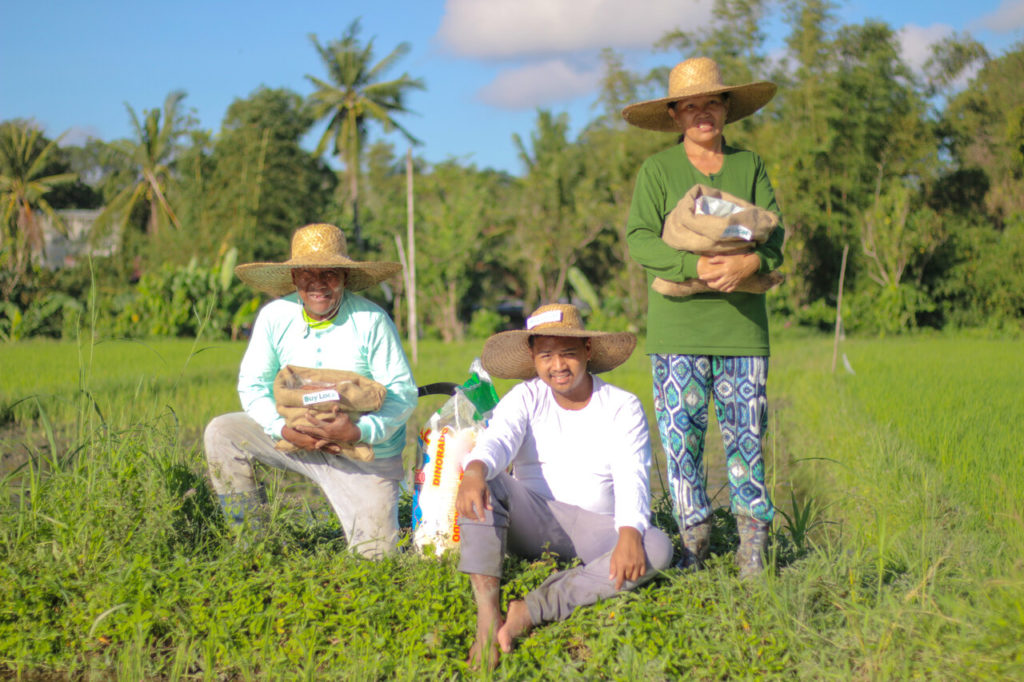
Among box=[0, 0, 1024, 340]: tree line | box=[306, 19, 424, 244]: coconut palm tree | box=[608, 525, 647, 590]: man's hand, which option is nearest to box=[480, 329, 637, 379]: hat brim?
box=[608, 525, 647, 590]: man's hand

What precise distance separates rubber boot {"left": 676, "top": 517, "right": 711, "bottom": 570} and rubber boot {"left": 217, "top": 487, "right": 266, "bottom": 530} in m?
1.51

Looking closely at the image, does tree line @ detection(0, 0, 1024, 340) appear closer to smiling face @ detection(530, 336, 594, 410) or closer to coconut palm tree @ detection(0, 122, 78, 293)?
coconut palm tree @ detection(0, 122, 78, 293)

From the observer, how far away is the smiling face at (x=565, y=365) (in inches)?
117

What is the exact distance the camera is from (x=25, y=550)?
303 cm

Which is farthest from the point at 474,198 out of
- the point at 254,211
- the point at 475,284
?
the point at 254,211

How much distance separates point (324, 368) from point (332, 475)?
0.40 metres

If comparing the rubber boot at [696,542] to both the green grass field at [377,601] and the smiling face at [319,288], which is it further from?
the smiling face at [319,288]

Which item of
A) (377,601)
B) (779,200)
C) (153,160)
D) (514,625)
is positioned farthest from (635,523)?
(153,160)

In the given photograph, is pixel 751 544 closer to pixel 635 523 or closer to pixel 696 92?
pixel 635 523

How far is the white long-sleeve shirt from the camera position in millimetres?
2898

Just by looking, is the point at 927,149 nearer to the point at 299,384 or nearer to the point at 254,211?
the point at 254,211

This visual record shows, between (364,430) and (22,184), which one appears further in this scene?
(22,184)

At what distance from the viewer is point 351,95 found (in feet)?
85.9

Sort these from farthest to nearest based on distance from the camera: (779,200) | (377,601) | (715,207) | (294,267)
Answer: (779,200), (294,267), (715,207), (377,601)
